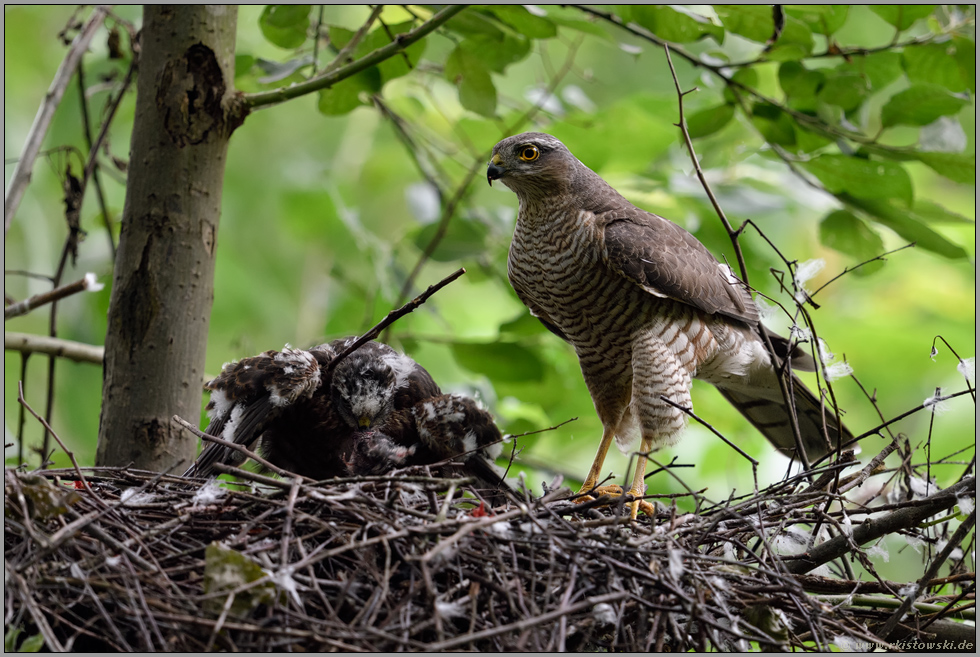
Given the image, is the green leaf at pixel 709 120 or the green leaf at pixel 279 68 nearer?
the green leaf at pixel 279 68

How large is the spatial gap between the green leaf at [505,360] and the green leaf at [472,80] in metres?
1.24

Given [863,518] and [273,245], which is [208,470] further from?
[273,245]

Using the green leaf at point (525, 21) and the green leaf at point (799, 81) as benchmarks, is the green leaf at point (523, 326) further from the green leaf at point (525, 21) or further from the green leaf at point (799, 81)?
the green leaf at point (799, 81)

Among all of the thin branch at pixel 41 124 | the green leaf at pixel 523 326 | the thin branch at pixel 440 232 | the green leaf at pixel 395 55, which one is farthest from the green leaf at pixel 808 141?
the thin branch at pixel 41 124

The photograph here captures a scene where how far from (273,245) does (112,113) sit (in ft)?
19.0

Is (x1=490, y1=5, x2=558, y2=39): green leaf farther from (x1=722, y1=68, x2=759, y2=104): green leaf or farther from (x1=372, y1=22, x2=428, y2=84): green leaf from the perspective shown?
(x1=722, y1=68, x2=759, y2=104): green leaf

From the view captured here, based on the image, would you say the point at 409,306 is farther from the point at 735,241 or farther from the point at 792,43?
the point at 792,43

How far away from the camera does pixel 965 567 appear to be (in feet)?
9.36

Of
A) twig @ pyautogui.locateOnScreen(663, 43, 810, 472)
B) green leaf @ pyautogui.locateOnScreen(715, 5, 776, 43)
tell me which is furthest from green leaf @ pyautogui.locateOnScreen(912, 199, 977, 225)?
twig @ pyautogui.locateOnScreen(663, 43, 810, 472)

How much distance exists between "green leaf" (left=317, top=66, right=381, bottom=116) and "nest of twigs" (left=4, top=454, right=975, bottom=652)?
1.80 metres

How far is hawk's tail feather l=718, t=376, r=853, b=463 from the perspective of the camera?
3.58 metres

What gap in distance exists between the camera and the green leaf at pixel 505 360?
4.10 meters

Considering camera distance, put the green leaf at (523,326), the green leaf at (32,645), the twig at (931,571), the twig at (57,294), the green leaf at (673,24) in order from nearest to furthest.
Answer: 1. the green leaf at (32,645)
2. the twig at (931,571)
3. the twig at (57,294)
4. the green leaf at (673,24)
5. the green leaf at (523,326)

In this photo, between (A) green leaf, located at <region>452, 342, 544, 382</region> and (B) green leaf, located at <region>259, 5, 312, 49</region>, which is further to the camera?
(A) green leaf, located at <region>452, 342, 544, 382</region>
